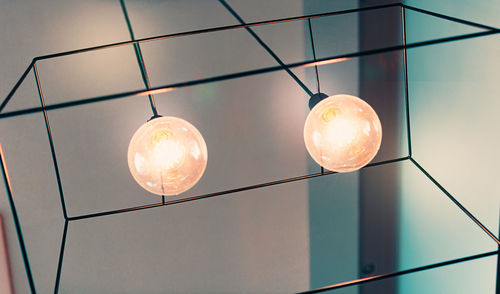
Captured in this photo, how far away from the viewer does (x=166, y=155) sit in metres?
1.07

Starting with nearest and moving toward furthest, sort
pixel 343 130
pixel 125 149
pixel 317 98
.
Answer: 1. pixel 343 130
2. pixel 317 98
3. pixel 125 149

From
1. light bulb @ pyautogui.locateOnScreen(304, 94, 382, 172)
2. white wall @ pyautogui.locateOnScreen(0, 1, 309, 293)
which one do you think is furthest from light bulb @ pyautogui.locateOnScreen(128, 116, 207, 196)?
white wall @ pyautogui.locateOnScreen(0, 1, 309, 293)

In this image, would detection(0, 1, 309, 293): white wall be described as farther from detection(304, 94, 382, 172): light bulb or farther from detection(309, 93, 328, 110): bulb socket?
detection(304, 94, 382, 172): light bulb

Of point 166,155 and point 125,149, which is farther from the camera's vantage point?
point 125,149

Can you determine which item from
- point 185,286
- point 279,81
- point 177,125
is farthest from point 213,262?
point 177,125

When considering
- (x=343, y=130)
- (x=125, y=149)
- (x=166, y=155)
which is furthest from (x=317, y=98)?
(x=125, y=149)

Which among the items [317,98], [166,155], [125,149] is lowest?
[166,155]

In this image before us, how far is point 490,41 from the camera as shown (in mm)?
1704

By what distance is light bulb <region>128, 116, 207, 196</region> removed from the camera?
41.3 inches

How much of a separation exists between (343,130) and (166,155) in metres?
0.40

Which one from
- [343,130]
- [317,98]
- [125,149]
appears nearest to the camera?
[343,130]

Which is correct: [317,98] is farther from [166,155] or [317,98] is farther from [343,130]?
[166,155]

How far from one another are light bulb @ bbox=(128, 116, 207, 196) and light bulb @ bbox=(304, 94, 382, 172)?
0.27 metres

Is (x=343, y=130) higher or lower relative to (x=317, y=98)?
lower
